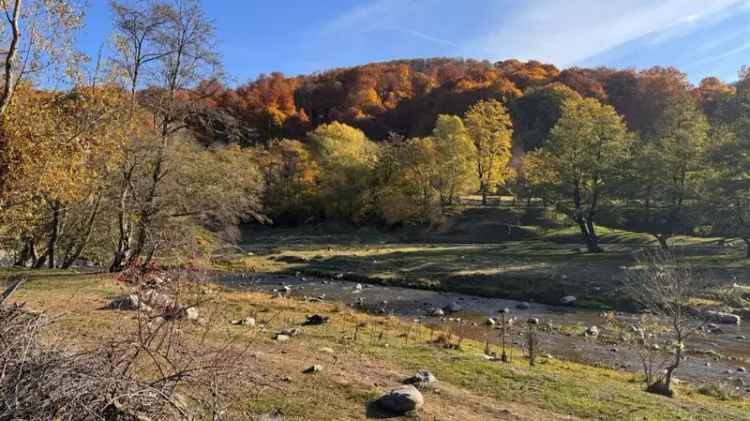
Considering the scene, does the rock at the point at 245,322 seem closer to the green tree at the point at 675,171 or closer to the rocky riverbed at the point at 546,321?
the rocky riverbed at the point at 546,321

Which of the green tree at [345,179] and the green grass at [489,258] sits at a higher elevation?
the green tree at [345,179]

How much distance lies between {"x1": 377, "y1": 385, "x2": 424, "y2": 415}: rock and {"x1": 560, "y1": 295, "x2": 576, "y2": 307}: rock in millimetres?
17321

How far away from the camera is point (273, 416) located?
6.43m

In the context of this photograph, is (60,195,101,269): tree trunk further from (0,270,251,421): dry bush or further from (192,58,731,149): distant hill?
(192,58,731,149): distant hill

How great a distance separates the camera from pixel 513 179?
5384cm

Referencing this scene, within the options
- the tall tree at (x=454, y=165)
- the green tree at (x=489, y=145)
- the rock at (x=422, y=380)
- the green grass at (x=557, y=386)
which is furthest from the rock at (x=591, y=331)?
Result: the green tree at (x=489, y=145)

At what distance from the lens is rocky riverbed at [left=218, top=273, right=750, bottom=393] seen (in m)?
13.7

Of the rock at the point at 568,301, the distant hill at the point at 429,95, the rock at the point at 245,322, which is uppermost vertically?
the distant hill at the point at 429,95

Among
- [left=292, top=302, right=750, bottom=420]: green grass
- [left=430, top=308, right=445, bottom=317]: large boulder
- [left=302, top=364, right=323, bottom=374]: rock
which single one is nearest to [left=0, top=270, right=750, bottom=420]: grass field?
[left=292, top=302, right=750, bottom=420]: green grass

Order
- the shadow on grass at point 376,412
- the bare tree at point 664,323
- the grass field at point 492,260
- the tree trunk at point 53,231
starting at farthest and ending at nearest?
the grass field at point 492,260
the tree trunk at point 53,231
the bare tree at point 664,323
the shadow on grass at point 376,412

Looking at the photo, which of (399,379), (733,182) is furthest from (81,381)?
(733,182)

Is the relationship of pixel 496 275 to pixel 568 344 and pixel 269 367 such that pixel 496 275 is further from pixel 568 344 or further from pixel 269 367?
pixel 269 367

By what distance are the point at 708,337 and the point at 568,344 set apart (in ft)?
16.7

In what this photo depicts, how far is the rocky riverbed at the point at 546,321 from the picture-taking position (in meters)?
13.7
